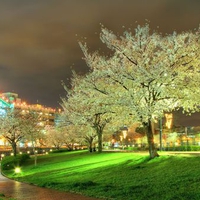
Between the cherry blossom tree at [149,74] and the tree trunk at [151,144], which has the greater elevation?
the cherry blossom tree at [149,74]

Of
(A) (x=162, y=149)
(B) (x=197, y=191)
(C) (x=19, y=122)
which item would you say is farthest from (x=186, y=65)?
(C) (x=19, y=122)

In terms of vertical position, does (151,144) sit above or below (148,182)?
above

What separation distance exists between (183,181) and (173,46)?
12.4m

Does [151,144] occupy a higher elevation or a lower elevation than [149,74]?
lower

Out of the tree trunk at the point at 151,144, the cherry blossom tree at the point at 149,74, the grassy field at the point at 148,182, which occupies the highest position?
the cherry blossom tree at the point at 149,74

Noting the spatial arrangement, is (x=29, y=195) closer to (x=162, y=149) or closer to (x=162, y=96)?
(x=162, y=96)

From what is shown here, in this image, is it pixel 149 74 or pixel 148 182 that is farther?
pixel 149 74

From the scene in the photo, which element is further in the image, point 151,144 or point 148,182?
point 151,144

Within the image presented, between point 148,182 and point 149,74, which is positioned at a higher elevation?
point 149,74

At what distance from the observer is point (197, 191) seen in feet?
42.3

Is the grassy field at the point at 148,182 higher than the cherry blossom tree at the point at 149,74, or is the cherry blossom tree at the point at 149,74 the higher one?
the cherry blossom tree at the point at 149,74

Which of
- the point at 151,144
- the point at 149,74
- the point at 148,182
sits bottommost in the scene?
the point at 148,182

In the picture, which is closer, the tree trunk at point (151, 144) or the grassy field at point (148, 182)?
the grassy field at point (148, 182)

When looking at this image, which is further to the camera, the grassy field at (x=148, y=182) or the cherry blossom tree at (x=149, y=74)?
the cherry blossom tree at (x=149, y=74)
